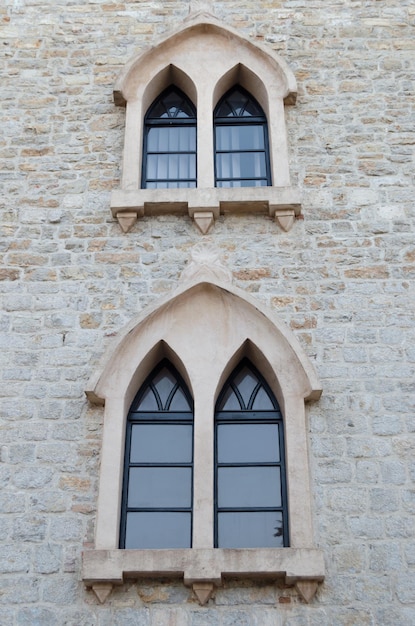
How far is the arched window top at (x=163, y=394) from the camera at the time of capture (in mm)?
7832

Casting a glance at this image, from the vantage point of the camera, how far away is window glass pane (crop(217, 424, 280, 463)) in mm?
7574

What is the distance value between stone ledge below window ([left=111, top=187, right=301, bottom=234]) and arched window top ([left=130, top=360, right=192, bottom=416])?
1442 millimetres

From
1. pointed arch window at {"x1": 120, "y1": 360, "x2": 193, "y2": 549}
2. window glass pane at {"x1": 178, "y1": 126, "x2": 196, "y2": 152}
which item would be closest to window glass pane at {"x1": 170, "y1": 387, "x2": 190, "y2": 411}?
pointed arch window at {"x1": 120, "y1": 360, "x2": 193, "y2": 549}

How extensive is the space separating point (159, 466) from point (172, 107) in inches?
161

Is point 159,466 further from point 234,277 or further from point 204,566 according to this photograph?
point 234,277

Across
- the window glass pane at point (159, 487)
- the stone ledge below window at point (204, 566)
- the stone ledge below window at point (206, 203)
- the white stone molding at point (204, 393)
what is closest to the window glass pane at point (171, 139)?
the stone ledge below window at point (206, 203)

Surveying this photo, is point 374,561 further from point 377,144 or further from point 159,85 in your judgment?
point 159,85

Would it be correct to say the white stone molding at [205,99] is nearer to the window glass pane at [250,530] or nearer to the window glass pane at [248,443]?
the window glass pane at [248,443]

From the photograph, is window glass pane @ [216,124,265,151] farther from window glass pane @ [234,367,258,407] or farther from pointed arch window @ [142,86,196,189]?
window glass pane @ [234,367,258,407]

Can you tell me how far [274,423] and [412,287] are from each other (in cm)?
180

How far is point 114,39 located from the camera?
9.94 m

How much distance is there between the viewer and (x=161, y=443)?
25.1 feet

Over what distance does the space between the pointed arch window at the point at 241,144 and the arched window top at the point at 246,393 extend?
84.1 inches

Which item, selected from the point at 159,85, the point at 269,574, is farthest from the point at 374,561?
the point at 159,85
